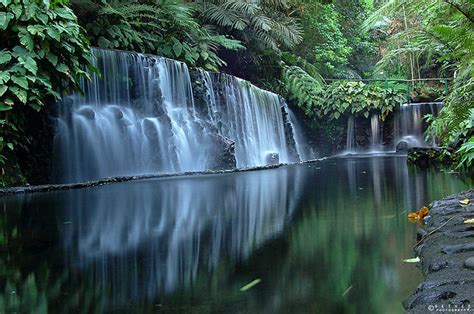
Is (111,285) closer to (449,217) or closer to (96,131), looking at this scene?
(449,217)

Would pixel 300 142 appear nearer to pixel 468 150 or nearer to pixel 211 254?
pixel 468 150

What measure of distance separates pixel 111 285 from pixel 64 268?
0.41 metres

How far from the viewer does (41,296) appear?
1890 mm

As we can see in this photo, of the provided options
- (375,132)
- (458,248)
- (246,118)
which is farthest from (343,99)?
(458,248)

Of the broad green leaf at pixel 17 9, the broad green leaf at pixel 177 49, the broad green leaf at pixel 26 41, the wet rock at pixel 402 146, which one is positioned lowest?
the wet rock at pixel 402 146

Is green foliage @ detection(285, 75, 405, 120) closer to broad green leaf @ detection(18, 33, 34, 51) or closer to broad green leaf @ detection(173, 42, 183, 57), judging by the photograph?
broad green leaf @ detection(173, 42, 183, 57)

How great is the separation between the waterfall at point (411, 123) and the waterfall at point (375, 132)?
59 centimetres

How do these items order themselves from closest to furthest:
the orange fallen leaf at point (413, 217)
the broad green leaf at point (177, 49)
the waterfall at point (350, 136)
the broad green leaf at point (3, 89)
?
the orange fallen leaf at point (413, 217), the broad green leaf at point (3, 89), the broad green leaf at point (177, 49), the waterfall at point (350, 136)

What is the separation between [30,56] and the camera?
254 inches

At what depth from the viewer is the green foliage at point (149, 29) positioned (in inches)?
427

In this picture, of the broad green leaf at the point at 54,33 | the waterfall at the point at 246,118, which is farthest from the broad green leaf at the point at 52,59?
the waterfall at the point at 246,118

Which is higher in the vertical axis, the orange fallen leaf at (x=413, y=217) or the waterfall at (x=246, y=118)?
the waterfall at (x=246, y=118)

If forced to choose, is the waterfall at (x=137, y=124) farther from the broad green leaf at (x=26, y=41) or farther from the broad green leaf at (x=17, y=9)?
the broad green leaf at (x=17, y=9)

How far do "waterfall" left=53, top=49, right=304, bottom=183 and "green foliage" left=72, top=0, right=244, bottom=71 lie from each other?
3.37ft
